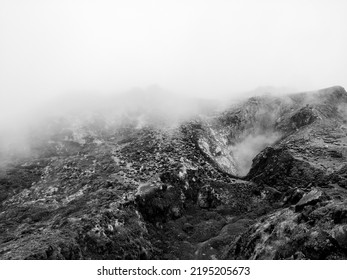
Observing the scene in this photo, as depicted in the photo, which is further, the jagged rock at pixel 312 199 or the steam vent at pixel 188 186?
the steam vent at pixel 188 186

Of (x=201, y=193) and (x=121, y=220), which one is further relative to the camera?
(x=201, y=193)

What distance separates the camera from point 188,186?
290 ft

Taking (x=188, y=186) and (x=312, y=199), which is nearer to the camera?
(x=312, y=199)

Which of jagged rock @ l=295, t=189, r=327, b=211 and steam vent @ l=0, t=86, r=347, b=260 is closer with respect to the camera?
jagged rock @ l=295, t=189, r=327, b=211

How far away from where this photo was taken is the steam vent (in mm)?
55188

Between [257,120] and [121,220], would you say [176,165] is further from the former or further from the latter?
[257,120]

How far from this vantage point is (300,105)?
4742 inches

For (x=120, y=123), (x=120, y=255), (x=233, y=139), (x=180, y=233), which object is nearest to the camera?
(x=120, y=255)

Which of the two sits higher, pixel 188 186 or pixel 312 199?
pixel 312 199

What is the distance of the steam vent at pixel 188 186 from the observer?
2173 inches

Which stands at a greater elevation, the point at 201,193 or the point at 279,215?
the point at 279,215

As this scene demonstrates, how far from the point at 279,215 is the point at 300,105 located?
240ft
